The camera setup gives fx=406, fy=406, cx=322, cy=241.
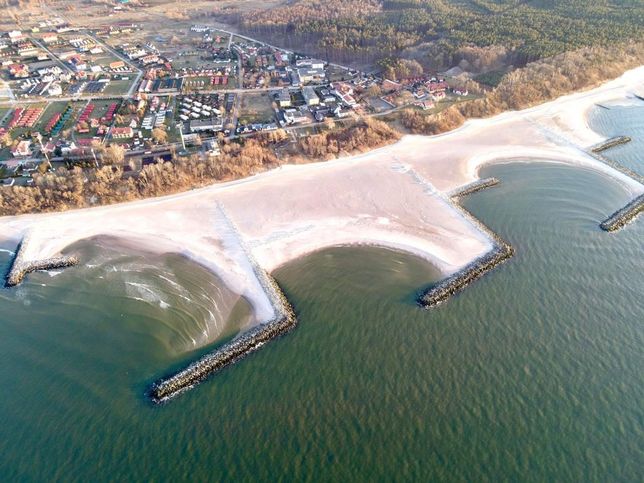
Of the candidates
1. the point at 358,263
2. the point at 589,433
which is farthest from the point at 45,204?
the point at 589,433

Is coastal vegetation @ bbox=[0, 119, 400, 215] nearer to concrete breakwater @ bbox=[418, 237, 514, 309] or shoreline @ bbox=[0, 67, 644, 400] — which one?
shoreline @ bbox=[0, 67, 644, 400]

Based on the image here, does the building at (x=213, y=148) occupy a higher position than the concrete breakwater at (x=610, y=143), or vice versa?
the concrete breakwater at (x=610, y=143)

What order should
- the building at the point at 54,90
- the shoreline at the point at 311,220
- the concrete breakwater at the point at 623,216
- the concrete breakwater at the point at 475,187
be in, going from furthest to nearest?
the building at the point at 54,90 < the concrete breakwater at the point at 475,187 < the concrete breakwater at the point at 623,216 < the shoreline at the point at 311,220

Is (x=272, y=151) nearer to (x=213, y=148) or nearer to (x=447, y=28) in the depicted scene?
(x=213, y=148)

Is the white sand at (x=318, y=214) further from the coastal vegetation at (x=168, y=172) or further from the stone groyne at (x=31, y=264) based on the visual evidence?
the coastal vegetation at (x=168, y=172)

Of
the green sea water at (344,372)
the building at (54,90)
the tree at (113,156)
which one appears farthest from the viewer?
the building at (54,90)

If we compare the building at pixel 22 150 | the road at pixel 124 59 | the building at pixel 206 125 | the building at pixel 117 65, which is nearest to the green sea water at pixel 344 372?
the building at pixel 22 150

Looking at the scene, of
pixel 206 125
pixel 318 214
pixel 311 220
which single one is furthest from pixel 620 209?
pixel 206 125
